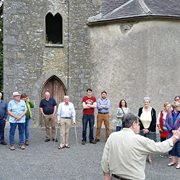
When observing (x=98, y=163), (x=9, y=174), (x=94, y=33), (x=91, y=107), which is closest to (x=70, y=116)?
(x=91, y=107)

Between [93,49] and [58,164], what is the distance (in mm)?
9341

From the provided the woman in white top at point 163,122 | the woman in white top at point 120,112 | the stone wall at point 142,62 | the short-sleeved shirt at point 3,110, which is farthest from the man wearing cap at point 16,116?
the stone wall at point 142,62

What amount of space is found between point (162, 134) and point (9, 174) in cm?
444

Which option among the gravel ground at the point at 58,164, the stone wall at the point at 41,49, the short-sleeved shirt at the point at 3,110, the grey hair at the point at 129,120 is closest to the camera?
the grey hair at the point at 129,120

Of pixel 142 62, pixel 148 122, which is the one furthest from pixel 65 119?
pixel 142 62

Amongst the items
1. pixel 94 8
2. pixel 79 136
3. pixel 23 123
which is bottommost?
pixel 79 136

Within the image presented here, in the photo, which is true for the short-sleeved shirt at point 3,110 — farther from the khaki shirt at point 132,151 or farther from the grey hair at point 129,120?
the grey hair at point 129,120

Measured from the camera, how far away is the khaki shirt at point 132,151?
13.9 feet

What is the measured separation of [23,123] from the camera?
37.3 ft

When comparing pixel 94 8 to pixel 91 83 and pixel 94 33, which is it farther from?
pixel 91 83

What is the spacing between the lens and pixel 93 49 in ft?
57.7

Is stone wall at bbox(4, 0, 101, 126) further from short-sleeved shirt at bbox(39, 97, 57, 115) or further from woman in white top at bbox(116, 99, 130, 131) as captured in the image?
woman in white top at bbox(116, 99, 130, 131)

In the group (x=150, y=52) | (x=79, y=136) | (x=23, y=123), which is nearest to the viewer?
(x=23, y=123)

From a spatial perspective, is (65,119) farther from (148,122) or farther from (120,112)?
(148,122)
